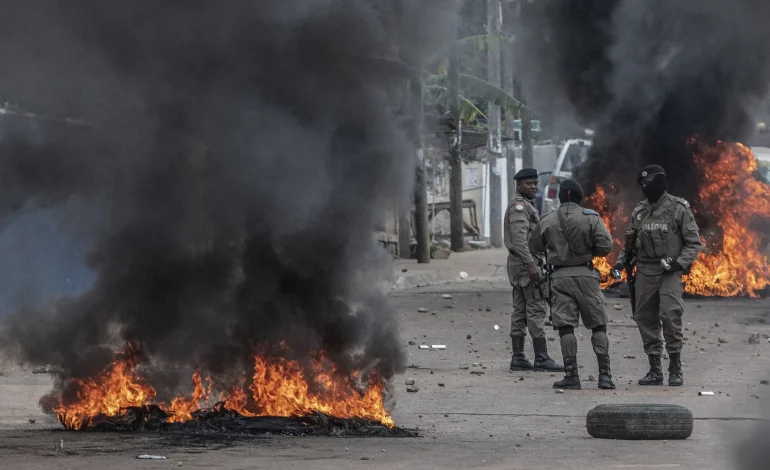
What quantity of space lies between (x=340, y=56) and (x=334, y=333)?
5.46 feet

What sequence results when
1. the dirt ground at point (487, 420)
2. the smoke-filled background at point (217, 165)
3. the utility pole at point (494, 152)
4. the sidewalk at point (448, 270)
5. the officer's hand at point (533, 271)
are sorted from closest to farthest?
the dirt ground at point (487, 420) < the smoke-filled background at point (217, 165) < the officer's hand at point (533, 271) < the sidewalk at point (448, 270) < the utility pole at point (494, 152)

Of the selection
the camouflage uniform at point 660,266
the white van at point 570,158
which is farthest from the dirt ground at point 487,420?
the white van at point 570,158

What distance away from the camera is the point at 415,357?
1339 centimetres

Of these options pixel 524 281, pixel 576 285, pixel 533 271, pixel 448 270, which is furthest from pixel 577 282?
pixel 448 270

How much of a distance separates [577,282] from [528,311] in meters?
1.36

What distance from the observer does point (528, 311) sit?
12.4 metres

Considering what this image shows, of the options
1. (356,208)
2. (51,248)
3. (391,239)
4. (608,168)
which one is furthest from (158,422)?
(391,239)

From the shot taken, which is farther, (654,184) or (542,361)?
(542,361)

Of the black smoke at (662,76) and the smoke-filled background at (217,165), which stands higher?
the black smoke at (662,76)

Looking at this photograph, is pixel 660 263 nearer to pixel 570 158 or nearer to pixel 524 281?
pixel 524 281

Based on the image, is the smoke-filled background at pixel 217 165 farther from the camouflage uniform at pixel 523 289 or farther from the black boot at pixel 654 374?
the camouflage uniform at pixel 523 289

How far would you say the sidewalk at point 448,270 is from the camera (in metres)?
22.2

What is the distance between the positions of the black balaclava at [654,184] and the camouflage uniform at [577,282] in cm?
55

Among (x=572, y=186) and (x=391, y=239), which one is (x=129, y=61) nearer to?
(x=572, y=186)
